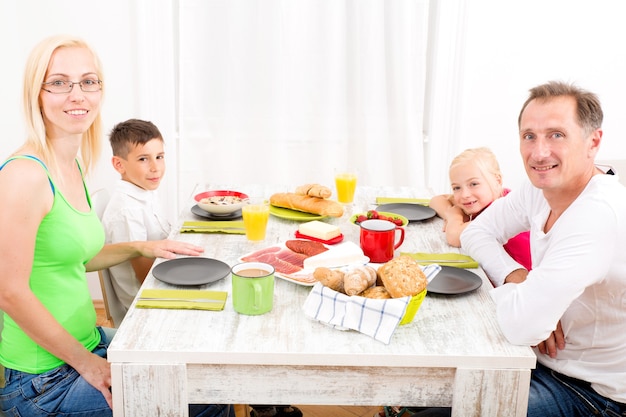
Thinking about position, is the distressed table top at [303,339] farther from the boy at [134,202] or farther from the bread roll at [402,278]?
the boy at [134,202]

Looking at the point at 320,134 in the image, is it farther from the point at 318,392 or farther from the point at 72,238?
the point at 318,392

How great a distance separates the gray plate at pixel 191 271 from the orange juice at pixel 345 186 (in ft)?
2.53

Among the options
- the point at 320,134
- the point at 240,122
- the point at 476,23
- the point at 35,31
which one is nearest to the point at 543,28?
the point at 476,23

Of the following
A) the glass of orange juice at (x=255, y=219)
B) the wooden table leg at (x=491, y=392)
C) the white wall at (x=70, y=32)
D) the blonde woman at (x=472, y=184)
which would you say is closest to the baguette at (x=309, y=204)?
the glass of orange juice at (x=255, y=219)

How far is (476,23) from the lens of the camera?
3.34 metres

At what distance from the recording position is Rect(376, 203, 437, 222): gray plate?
2.29 metres

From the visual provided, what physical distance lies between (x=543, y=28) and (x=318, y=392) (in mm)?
2596

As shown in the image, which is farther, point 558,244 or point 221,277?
point 221,277

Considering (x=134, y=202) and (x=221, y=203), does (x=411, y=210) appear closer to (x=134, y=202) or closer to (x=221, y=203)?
(x=221, y=203)

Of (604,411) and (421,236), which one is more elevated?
(421,236)

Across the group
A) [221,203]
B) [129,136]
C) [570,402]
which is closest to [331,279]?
[570,402]

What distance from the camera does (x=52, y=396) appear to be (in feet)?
5.18

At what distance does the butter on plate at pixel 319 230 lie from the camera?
2.04 meters

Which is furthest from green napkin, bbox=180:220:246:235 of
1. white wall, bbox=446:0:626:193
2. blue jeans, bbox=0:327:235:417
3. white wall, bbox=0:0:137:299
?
white wall, bbox=446:0:626:193
